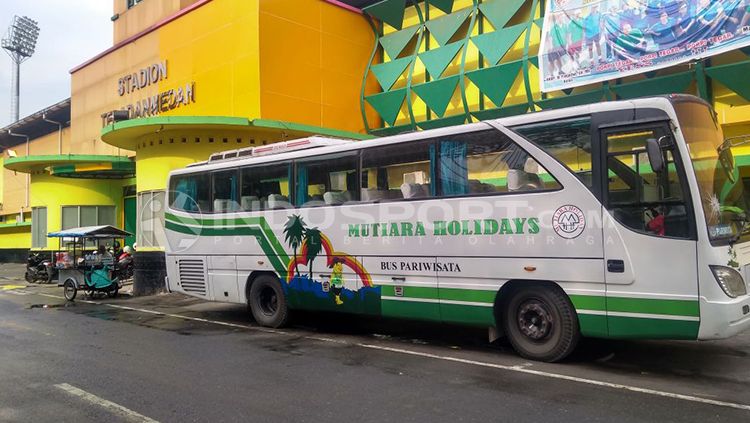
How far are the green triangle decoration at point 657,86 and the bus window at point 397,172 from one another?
8.94 meters

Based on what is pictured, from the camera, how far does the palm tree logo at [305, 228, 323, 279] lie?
9.38m

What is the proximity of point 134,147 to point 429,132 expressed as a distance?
13.4m

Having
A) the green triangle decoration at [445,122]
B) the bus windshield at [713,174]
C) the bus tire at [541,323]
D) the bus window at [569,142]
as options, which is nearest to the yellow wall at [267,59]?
the green triangle decoration at [445,122]

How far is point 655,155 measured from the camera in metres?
5.87

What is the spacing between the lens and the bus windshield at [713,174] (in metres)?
6.05

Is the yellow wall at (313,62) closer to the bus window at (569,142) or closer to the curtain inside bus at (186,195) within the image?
the curtain inside bus at (186,195)

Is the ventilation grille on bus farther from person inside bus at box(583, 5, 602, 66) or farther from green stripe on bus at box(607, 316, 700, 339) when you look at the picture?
person inside bus at box(583, 5, 602, 66)

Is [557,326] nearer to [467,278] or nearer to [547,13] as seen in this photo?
[467,278]

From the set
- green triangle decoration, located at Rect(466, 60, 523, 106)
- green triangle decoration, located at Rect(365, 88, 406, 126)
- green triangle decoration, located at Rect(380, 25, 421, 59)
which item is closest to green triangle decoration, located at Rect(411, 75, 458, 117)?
green triangle decoration, located at Rect(365, 88, 406, 126)

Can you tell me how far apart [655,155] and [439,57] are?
44.2 feet

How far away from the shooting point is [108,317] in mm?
12039

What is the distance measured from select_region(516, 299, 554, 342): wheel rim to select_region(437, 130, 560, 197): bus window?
149 centimetres

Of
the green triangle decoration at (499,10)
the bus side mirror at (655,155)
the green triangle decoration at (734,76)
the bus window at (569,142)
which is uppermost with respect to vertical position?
the green triangle decoration at (499,10)

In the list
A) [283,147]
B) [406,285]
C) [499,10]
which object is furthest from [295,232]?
[499,10]
